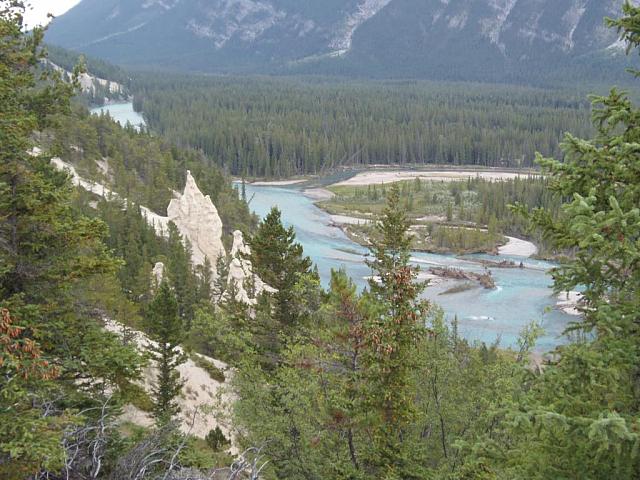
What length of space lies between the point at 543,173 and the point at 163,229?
176 ft

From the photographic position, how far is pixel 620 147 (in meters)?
8.19

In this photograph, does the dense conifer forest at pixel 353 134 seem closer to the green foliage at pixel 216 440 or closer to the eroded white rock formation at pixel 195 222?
the eroded white rock formation at pixel 195 222

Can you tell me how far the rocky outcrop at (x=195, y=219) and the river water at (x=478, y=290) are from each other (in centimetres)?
1223

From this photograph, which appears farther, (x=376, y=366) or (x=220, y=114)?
(x=220, y=114)

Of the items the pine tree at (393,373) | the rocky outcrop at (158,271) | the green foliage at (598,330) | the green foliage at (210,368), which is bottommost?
the green foliage at (210,368)

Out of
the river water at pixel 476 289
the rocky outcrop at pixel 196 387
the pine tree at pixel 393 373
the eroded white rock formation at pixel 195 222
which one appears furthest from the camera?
the eroded white rock formation at pixel 195 222

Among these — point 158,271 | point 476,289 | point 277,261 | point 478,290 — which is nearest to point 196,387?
point 277,261

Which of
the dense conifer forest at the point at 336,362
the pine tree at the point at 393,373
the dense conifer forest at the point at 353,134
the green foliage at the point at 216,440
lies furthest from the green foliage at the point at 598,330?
the dense conifer forest at the point at 353,134

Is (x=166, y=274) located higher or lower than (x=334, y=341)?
lower

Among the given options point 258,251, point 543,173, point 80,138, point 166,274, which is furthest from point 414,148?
point 543,173

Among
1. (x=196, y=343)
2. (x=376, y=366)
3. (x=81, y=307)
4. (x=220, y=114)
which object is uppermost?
(x=220, y=114)

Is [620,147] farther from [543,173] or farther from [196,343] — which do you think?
[196,343]

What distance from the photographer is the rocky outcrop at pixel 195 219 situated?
193ft

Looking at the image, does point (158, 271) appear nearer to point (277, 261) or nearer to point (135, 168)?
point (277, 261)
